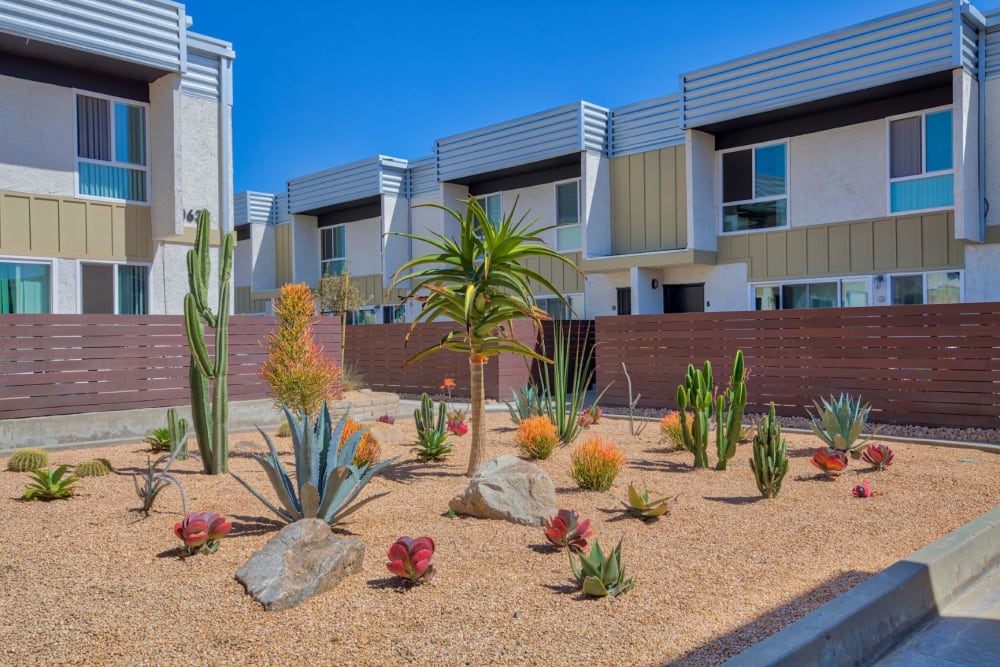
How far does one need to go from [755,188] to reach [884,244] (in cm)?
337

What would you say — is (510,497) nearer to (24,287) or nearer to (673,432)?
(673,432)

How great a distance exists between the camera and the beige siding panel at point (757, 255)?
17938mm

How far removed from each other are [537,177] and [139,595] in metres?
20.1

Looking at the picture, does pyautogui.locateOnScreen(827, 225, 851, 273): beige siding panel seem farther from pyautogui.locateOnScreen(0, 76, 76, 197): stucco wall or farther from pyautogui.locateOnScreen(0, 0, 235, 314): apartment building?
pyautogui.locateOnScreen(0, 76, 76, 197): stucco wall

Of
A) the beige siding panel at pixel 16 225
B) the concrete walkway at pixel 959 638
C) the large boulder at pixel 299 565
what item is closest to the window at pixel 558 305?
the beige siding panel at pixel 16 225

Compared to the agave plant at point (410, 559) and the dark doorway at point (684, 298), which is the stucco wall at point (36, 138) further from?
the dark doorway at point (684, 298)

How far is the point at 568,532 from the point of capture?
4.56 m

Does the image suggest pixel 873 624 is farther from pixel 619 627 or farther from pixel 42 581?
pixel 42 581

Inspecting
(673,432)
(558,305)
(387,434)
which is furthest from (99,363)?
(558,305)

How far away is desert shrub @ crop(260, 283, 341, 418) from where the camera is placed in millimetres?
8922

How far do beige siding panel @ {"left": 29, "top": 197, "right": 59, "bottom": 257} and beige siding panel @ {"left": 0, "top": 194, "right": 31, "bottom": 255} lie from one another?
0.07 m

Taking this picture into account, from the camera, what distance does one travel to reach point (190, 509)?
18.6ft

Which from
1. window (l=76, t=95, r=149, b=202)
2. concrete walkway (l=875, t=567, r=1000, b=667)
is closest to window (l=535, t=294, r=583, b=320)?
window (l=76, t=95, r=149, b=202)

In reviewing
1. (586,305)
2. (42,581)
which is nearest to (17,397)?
(42,581)
